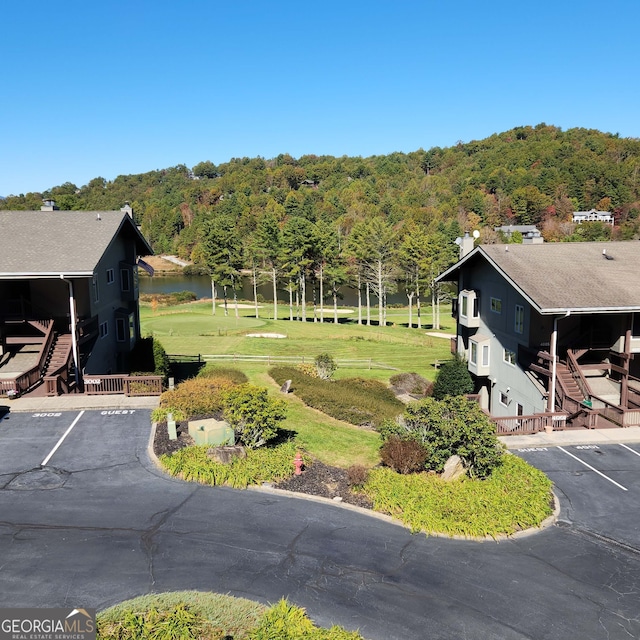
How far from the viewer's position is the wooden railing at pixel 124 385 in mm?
25500

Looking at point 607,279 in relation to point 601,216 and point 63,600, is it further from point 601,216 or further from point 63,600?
point 601,216

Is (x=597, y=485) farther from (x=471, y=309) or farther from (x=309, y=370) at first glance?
(x=309, y=370)

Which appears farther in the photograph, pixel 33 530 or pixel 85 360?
pixel 85 360

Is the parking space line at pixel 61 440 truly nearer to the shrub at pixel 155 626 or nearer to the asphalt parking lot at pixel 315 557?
the asphalt parking lot at pixel 315 557

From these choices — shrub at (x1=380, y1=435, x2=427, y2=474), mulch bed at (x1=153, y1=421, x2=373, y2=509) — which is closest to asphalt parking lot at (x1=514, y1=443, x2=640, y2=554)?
shrub at (x1=380, y1=435, x2=427, y2=474)

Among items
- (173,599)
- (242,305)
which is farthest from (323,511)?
(242,305)

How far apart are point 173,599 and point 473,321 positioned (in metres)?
24.3

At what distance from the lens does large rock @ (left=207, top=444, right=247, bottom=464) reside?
17.7 meters

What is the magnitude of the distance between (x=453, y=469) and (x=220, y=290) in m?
83.0

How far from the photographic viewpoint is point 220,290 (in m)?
96.8

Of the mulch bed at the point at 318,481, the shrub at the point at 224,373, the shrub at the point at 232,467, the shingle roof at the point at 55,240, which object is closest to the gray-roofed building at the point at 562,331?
the mulch bed at the point at 318,481

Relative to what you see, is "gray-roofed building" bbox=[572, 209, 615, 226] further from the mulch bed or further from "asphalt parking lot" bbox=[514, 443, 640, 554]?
the mulch bed

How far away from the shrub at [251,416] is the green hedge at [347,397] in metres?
5.82

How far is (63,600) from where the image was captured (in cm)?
1098
